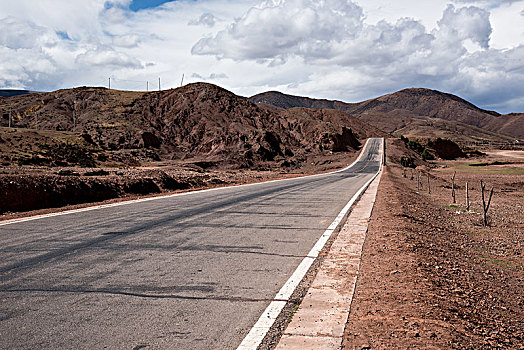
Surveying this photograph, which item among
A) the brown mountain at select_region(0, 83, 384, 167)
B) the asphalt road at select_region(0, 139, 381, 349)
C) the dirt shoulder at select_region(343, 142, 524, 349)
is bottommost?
the dirt shoulder at select_region(343, 142, 524, 349)

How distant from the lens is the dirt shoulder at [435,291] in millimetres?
4055

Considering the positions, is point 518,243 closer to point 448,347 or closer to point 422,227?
point 422,227

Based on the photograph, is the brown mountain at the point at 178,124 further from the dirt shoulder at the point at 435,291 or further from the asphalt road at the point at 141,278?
the dirt shoulder at the point at 435,291

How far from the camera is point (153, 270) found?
6168 mm

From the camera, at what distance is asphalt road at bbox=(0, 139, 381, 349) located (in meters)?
4.08

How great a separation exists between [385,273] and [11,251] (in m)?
6.09

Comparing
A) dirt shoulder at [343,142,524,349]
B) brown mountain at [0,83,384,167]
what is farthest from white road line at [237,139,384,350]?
brown mountain at [0,83,384,167]

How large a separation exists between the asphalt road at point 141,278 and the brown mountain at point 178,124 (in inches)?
2343

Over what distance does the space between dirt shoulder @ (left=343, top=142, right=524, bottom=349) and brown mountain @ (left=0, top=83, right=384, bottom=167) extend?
59.8m

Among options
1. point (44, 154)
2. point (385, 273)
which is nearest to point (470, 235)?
point (385, 273)

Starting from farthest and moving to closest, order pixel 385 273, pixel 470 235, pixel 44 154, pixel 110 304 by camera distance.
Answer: pixel 44 154 → pixel 470 235 → pixel 385 273 → pixel 110 304

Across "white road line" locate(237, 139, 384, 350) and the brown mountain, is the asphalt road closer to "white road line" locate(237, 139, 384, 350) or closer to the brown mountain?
"white road line" locate(237, 139, 384, 350)

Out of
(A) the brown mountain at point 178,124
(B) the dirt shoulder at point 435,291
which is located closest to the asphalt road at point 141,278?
(B) the dirt shoulder at point 435,291

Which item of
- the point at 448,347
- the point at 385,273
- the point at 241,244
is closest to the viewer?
the point at 448,347
